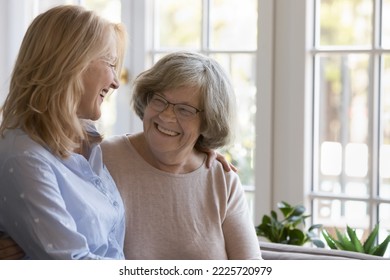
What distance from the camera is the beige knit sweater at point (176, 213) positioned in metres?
2.48

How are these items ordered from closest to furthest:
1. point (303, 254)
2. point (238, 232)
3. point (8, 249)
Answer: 1. point (8, 249)
2. point (238, 232)
3. point (303, 254)

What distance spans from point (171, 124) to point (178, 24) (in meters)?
1.56

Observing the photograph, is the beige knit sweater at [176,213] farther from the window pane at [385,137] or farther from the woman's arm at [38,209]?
the window pane at [385,137]

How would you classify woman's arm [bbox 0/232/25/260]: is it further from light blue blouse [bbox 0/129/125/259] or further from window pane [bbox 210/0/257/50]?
window pane [bbox 210/0/257/50]

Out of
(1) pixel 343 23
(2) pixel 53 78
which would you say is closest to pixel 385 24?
(1) pixel 343 23

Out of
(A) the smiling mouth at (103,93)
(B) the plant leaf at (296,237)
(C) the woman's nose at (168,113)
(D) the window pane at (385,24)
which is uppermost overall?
(D) the window pane at (385,24)

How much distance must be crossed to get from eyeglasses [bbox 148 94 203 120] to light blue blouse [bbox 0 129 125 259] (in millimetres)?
389

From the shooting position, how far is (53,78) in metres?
2.06

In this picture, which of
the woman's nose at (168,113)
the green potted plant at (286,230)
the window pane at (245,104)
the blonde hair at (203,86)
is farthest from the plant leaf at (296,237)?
the woman's nose at (168,113)

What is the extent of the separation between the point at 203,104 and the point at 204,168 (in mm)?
228

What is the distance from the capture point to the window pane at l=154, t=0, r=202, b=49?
388 cm

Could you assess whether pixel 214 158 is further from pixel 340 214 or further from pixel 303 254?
pixel 340 214

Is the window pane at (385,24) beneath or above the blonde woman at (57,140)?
above
